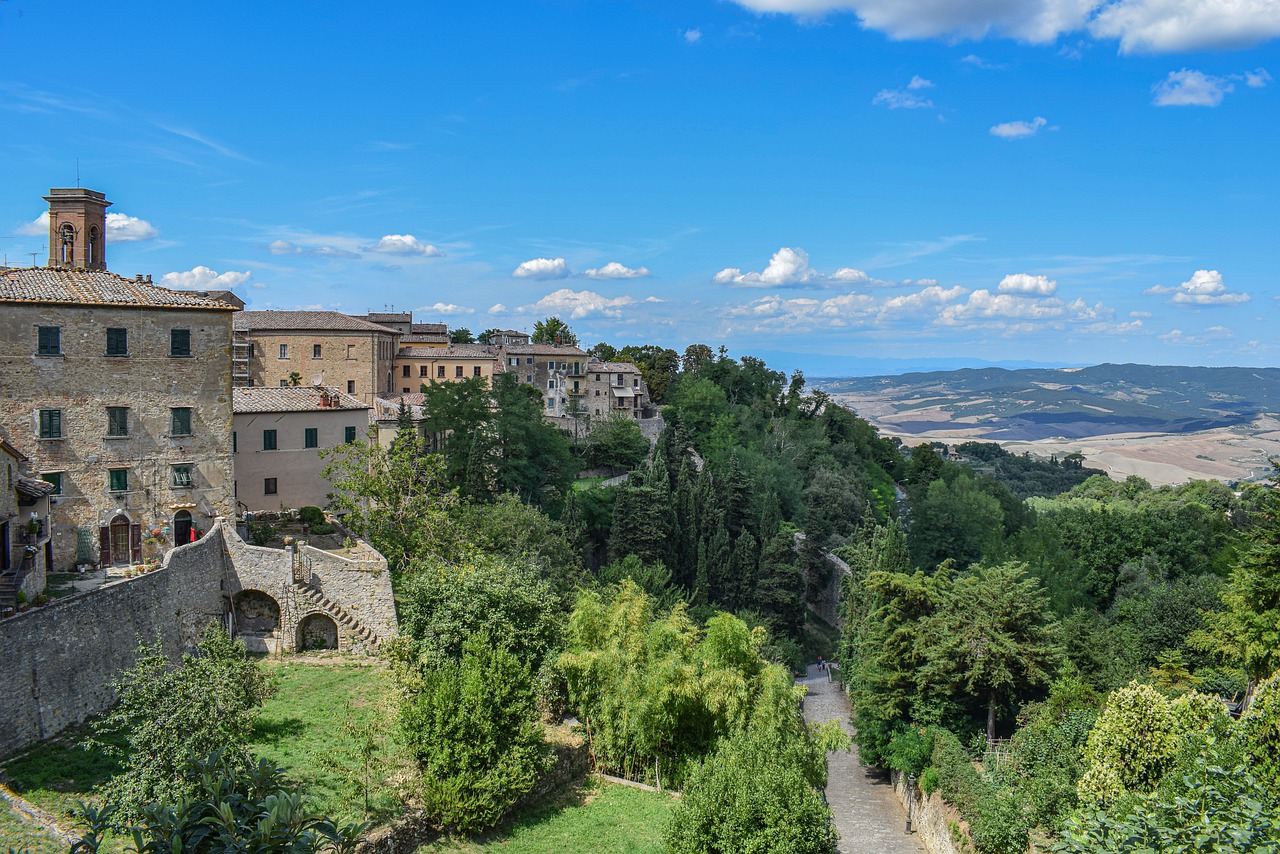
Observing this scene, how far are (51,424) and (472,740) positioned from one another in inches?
769

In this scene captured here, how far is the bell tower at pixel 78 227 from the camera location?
38.2 m

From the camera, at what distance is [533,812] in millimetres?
24578

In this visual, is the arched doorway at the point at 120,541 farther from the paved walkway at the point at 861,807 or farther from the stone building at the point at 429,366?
the stone building at the point at 429,366

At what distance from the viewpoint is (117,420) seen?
30797 mm

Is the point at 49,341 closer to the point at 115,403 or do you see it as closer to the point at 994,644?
the point at 115,403

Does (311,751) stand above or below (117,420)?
below

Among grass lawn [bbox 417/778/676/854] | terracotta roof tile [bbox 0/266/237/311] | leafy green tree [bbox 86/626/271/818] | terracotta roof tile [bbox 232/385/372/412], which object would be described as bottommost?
grass lawn [bbox 417/778/676/854]

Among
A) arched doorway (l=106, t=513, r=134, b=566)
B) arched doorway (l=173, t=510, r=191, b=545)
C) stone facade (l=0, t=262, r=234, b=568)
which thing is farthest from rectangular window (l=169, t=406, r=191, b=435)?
arched doorway (l=106, t=513, r=134, b=566)

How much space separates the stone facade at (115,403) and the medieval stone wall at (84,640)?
16.7ft

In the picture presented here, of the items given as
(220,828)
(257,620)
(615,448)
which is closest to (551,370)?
(615,448)

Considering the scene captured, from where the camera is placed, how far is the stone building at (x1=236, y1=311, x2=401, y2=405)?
6366 centimetres

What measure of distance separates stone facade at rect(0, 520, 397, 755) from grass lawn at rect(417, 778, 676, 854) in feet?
30.6

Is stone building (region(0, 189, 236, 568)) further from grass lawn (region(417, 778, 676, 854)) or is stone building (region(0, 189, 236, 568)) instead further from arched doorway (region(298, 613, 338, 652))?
grass lawn (region(417, 778, 676, 854))

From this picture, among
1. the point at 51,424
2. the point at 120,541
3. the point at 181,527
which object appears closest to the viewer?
the point at 51,424
